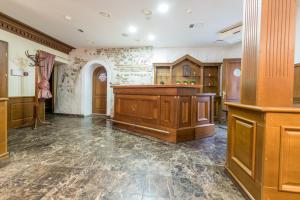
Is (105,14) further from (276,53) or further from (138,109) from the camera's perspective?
(276,53)

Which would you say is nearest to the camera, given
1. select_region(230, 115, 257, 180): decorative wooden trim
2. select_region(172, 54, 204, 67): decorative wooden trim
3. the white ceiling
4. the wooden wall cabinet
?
select_region(230, 115, 257, 180): decorative wooden trim

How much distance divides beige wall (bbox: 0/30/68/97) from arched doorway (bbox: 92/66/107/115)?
8.30ft

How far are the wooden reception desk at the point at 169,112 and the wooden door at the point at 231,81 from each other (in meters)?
1.72

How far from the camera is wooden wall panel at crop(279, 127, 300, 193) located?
1.42 meters

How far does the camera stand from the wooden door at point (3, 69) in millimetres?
4266

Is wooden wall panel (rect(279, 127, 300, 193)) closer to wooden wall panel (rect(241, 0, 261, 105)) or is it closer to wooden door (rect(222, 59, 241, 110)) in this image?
wooden wall panel (rect(241, 0, 261, 105))

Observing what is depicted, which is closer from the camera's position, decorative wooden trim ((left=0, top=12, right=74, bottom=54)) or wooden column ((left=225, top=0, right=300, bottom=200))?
wooden column ((left=225, top=0, right=300, bottom=200))

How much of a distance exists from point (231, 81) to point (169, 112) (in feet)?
10.5

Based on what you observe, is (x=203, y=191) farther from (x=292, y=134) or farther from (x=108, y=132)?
(x=108, y=132)

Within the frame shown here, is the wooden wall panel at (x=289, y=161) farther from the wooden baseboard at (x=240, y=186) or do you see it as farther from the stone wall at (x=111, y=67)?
the stone wall at (x=111, y=67)

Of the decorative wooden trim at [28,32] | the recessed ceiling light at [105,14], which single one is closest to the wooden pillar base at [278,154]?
the recessed ceiling light at [105,14]

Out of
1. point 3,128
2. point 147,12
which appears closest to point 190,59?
point 147,12

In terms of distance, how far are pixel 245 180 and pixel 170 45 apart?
542 cm

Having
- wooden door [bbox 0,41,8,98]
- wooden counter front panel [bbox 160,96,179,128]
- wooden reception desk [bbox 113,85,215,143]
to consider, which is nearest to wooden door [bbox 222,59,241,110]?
wooden reception desk [bbox 113,85,215,143]
